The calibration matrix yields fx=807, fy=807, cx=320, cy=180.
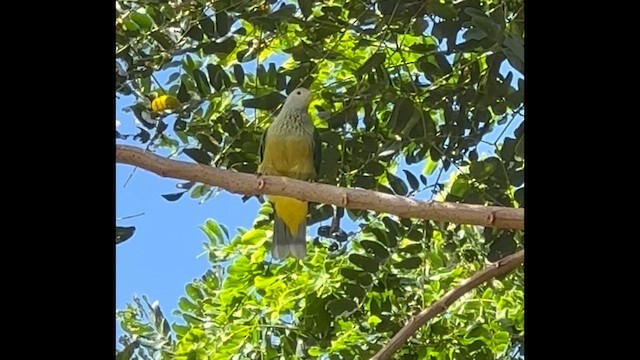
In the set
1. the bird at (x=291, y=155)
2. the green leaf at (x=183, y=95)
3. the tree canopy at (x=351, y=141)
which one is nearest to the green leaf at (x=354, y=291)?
the tree canopy at (x=351, y=141)

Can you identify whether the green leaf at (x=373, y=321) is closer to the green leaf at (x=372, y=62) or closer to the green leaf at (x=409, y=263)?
the green leaf at (x=409, y=263)

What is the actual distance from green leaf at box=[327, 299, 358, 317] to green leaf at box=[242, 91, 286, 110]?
31 cm

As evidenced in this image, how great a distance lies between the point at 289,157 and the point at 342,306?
348mm

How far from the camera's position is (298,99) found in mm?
1264

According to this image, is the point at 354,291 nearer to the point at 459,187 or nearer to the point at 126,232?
the point at 459,187

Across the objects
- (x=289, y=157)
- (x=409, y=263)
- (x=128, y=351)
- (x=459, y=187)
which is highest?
(x=289, y=157)

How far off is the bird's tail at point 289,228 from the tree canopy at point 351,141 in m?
0.03

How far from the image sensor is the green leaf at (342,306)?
1200 mm

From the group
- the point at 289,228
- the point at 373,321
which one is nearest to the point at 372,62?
the point at 289,228

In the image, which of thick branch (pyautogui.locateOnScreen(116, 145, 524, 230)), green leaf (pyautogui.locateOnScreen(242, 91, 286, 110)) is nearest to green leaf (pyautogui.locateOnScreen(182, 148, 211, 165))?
green leaf (pyautogui.locateOnScreen(242, 91, 286, 110))

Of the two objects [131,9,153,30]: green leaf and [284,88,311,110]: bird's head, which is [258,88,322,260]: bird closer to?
[284,88,311,110]: bird's head
